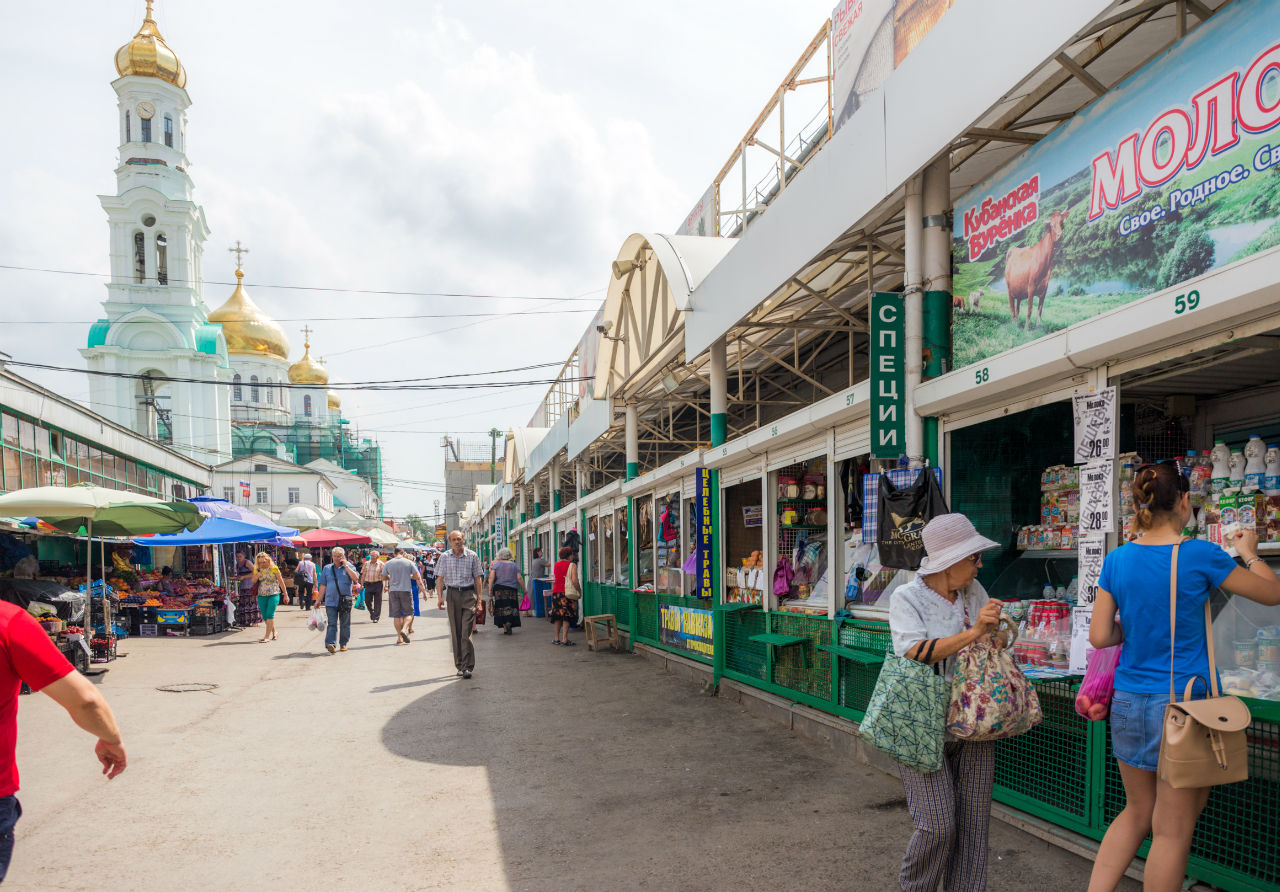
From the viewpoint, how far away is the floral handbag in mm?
3365

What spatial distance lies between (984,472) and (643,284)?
767 cm

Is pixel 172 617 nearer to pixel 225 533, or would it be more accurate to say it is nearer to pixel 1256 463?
pixel 225 533

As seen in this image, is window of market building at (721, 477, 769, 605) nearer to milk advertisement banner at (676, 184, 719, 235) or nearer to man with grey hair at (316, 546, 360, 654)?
man with grey hair at (316, 546, 360, 654)

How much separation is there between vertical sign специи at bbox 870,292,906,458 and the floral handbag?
2.57 metres

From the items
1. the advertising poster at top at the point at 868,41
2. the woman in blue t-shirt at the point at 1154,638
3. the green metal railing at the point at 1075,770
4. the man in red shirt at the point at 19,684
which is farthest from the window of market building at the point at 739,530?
the man in red shirt at the point at 19,684

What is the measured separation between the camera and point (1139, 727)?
3211 millimetres

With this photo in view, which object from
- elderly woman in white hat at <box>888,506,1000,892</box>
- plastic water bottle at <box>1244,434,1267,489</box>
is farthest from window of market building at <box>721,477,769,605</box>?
elderly woman in white hat at <box>888,506,1000,892</box>

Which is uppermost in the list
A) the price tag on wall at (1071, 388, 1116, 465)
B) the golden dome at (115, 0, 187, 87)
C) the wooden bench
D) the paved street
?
the golden dome at (115, 0, 187, 87)

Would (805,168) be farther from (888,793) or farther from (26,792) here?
(26,792)

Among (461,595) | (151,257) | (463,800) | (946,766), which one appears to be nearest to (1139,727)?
(946,766)

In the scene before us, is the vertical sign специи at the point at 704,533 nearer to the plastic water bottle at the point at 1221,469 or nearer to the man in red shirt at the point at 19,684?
the plastic water bottle at the point at 1221,469

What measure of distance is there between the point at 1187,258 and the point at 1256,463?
4.23 feet

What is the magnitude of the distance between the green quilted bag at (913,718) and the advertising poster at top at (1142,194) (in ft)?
6.11

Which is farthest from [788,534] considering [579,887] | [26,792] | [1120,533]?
[26,792]
